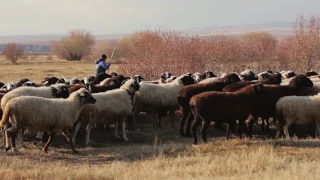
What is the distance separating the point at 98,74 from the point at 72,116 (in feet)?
22.7

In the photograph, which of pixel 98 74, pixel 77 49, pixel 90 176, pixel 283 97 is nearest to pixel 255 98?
pixel 283 97

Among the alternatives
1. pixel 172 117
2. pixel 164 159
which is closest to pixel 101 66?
pixel 172 117

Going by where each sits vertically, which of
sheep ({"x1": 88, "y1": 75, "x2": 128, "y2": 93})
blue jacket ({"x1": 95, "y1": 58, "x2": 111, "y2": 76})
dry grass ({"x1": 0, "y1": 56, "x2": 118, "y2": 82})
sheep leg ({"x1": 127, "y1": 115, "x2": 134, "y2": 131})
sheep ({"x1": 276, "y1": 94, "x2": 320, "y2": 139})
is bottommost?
dry grass ({"x1": 0, "y1": 56, "x2": 118, "y2": 82})

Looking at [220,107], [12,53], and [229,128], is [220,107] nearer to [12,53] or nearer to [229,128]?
[229,128]

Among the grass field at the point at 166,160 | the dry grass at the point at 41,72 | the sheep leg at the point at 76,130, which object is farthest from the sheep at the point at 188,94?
the dry grass at the point at 41,72

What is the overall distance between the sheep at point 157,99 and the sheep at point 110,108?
72 centimetres

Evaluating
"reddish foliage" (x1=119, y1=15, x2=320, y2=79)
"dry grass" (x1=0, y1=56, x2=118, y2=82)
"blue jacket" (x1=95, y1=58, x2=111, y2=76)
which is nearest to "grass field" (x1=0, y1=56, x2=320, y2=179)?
"blue jacket" (x1=95, y1=58, x2=111, y2=76)

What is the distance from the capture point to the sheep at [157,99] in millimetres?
15484

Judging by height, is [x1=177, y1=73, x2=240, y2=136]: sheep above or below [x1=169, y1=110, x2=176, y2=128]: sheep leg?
→ above

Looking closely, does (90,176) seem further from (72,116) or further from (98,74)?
(98,74)

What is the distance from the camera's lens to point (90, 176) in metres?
8.93

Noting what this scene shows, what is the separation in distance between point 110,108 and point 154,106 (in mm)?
2279

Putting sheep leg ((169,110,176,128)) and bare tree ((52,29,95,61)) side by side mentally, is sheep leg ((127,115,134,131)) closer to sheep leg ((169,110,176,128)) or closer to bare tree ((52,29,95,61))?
sheep leg ((169,110,176,128))

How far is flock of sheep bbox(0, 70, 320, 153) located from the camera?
38.5 feet
